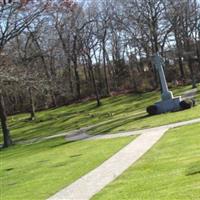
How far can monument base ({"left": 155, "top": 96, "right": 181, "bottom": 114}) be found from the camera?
1398 inches

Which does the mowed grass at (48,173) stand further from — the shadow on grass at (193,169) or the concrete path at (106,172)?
the shadow on grass at (193,169)

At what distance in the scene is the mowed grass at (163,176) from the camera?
9992 mm

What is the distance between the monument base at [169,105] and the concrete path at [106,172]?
1267 cm

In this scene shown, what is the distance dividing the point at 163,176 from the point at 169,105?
23.8 meters

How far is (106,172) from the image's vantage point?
1538 centimetres

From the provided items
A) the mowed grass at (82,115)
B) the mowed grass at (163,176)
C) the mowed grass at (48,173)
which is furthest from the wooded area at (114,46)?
the mowed grass at (163,176)

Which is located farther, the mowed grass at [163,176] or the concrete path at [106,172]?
the concrete path at [106,172]

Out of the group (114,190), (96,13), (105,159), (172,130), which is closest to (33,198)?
(114,190)

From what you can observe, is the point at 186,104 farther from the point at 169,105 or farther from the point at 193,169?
the point at 193,169

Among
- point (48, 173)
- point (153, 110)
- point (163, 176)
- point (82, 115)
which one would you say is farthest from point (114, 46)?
point (163, 176)

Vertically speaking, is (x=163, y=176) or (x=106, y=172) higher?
(x=163, y=176)

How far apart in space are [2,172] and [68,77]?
56.0 m

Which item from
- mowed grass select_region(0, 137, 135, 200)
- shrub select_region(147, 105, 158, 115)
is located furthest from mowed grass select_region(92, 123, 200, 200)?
shrub select_region(147, 105, 158, 115)

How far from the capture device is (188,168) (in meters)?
12.5
